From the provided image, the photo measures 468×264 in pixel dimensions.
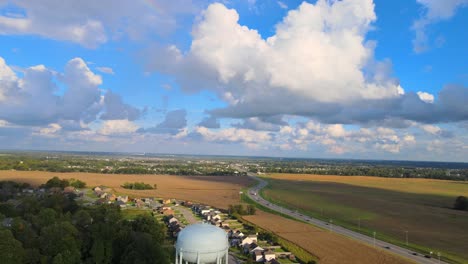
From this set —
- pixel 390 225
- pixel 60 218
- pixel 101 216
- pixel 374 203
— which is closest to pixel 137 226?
pixel 101 216

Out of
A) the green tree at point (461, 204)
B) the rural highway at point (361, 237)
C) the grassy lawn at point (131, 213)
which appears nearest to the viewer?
the rural highway at point (361, 237)

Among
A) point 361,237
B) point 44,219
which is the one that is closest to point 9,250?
point 44,219

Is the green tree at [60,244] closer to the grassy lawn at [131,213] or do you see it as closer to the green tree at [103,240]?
the green tree at [103,240]

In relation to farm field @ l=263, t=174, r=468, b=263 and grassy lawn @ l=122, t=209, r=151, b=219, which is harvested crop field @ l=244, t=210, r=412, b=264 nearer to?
farm field @ l=263, t=174, r=468, b=263

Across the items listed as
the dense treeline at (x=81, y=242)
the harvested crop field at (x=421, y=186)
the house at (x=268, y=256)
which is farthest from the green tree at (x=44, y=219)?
the harvested crop field at (x=421, y=186)

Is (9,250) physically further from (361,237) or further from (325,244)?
(361,237)

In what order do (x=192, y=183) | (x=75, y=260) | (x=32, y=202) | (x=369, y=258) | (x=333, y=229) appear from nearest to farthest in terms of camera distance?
1. (x=75, y=260)
2. (x=369, y=258)
3. (x=32, y=202)
4. (x=333, y=229)
5. (x=192, y=183)

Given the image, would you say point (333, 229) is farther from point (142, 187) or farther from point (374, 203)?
point (142, 187)
